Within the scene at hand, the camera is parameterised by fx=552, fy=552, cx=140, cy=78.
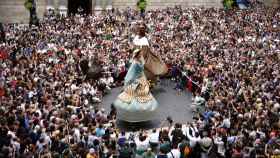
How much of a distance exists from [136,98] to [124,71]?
639 cm

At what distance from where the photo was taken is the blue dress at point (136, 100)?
21.8 metres

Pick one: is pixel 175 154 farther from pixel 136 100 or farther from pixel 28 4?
pixel 28 4

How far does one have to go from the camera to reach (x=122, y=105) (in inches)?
867

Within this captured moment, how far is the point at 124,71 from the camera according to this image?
2817 centimetres

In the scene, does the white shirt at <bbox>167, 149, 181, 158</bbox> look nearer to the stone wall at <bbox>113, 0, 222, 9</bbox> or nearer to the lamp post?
the lamp post

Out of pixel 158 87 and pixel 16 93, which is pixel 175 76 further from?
pixel 16 93

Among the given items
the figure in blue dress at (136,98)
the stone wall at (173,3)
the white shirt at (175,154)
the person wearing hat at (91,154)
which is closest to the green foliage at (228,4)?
the stone wall at (173,3)

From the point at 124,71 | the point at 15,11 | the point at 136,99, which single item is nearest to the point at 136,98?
the point at 136,99

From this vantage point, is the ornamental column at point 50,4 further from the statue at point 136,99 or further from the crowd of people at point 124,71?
the statue at point 136,99

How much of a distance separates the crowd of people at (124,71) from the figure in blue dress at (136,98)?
891mm

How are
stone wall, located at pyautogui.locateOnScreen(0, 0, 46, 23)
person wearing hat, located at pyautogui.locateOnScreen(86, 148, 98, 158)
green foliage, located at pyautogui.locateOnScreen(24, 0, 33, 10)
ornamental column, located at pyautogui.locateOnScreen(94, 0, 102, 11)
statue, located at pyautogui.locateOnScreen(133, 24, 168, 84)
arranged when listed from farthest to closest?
ornamental column, located at pyautogui.locateOnScreen(94, 0, 102, 11), stone wall, located at pyautogui.locateOnScreen(0, 0, 46, 23), green foliage, located at pyautogui.locateOnScreen(24, 0, 33, 10), statue, located at pyautogui.locateOnScreen(133, 24, 168, 84), person wearing hat, located at pyautogui.locateOnScreen(86, 148, 98, 158)

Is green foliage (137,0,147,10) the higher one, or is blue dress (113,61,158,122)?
green foliage (137,0,147,10)

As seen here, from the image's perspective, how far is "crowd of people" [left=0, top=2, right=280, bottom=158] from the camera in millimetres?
16891

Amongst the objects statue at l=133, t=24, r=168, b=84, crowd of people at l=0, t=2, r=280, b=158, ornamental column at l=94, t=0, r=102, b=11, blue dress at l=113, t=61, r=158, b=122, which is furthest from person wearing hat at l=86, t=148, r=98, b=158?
ornamental column at l=94, t=0, r=102, b=11
